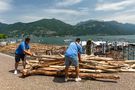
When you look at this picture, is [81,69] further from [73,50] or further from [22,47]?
[22,47]

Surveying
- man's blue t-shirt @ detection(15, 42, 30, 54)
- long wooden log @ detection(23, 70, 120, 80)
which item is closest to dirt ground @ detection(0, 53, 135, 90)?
long wooden log @ detection(23, 70, 120, 80)

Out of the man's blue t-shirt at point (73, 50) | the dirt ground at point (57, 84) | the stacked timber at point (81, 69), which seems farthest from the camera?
the stacked timber at point (81, 69)

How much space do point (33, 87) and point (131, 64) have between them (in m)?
8.31

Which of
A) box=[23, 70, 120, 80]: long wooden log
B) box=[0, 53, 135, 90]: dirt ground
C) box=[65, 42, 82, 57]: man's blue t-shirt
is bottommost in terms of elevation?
box=[0, 53, 135, 90]: dirt ground

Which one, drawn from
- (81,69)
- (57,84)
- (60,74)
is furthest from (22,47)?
(57,84)

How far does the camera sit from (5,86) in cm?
1234

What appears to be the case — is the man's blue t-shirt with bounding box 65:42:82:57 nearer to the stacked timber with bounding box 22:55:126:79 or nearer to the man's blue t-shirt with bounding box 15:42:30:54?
the stacked timber with bounding box 22:55:126:79

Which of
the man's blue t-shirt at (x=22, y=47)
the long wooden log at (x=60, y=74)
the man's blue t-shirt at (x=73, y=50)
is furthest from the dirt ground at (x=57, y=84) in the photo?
the man's blue t-shirt at (x=22, y=47)

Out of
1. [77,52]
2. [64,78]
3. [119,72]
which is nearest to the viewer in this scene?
[77,52]

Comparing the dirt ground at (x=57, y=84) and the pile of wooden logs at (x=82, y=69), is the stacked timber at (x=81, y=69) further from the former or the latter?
the dirt ground at (x=57, y=84)

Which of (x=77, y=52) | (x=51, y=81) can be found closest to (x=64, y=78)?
(x=51, y=81)

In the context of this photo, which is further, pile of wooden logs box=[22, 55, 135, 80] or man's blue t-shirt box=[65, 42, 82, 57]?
pile of wooden logs box=[22, 55, 135, 80]

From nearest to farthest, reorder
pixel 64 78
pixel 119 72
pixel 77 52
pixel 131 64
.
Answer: pixel 77 52
pixel 64 78
pixel 119 72
pixel 131 64

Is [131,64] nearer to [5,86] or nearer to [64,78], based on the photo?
[64,78]
